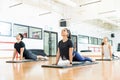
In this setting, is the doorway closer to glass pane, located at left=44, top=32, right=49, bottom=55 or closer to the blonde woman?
glass pane, located at left=44, top=32, right=49, bottom=55

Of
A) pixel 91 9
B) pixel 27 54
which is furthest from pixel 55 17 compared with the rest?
pixel 27 54

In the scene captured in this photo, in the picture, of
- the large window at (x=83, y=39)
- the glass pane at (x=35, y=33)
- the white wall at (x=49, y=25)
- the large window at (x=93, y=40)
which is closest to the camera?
the white wall at (x=49, y=25)

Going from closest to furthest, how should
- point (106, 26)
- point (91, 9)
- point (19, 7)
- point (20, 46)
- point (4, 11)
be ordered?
point (20, 46)
point (4, 11)
point (19, 7)
point (91, 9)
point (106, 26)

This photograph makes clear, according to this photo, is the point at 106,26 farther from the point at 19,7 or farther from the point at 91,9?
the point at 19,7

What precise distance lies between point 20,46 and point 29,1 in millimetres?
6039

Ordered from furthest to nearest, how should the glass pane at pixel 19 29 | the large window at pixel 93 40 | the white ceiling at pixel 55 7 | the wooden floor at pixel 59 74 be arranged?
the large window at pixel 93 40 → the glass pane at pixel 19 29 → the white ceiling at pixel 55 7 → the wooden floor at pixel 59 74

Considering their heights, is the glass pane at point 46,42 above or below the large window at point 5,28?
below

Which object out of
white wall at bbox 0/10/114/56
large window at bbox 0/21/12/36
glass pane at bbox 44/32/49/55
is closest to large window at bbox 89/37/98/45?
white wall at bbox 0/10/114/56

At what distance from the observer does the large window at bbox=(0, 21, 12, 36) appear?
390 inches

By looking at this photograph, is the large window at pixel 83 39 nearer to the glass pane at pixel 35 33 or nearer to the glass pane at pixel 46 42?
the glass pane at pixel 46 42

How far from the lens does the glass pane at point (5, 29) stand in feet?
32.5

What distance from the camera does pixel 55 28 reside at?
558 inches

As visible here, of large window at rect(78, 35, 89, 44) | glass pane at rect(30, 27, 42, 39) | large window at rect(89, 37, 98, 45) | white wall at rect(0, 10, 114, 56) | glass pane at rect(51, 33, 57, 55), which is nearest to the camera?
white wall at rect(0, 10, 114, 56)

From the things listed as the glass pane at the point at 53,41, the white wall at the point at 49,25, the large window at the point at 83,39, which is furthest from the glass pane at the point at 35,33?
the large window at the point at 83,39
